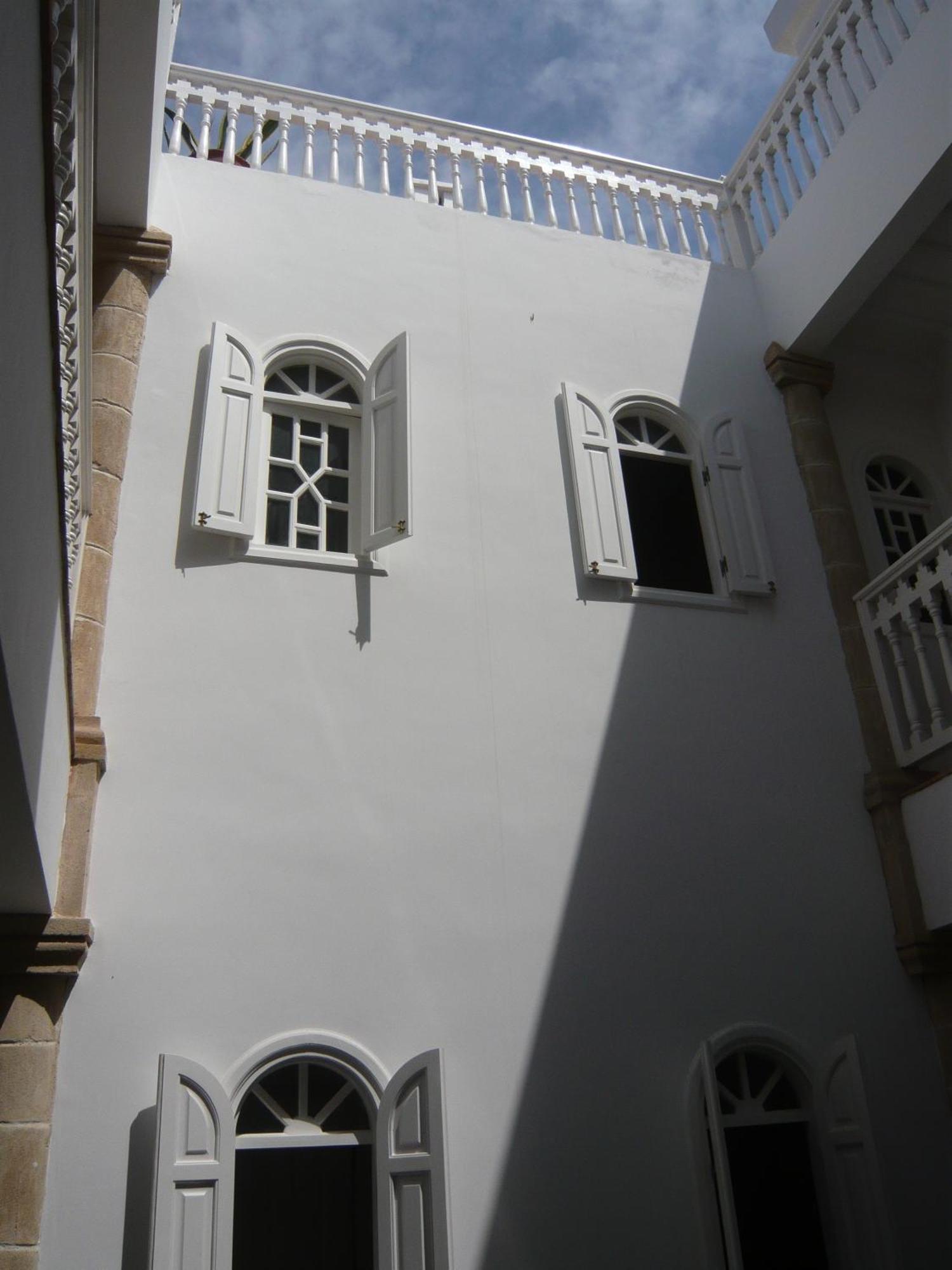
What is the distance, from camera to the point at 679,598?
21.2 feet

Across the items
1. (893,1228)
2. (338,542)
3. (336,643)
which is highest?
(338,542)

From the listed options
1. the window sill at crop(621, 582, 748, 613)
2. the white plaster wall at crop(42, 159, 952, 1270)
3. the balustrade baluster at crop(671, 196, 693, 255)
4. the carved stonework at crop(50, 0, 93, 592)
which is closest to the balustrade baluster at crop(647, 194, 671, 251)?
the balustrade baluster at crop(671, 196, 693, 255)

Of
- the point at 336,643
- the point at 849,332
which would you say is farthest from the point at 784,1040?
the point at 849,332

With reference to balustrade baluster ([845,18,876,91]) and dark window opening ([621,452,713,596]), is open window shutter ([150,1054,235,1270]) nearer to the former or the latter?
dark window opening ([621,452,713,596])

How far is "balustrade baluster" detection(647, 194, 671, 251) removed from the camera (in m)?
8.09

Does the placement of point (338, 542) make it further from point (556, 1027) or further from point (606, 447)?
point (556, 1027)

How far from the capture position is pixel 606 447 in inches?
266

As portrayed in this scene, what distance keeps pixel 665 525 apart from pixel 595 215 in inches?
103

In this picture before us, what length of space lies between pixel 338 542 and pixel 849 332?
4.34 meters

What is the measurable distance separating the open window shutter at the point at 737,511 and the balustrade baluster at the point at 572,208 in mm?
1909

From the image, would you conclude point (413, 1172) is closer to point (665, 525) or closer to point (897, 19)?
point (665, 525)

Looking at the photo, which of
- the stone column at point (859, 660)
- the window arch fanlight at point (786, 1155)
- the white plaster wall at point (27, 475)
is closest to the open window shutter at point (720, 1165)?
the window arch fanlight at point (786, 1155)

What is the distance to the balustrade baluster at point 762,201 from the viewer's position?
802 cm

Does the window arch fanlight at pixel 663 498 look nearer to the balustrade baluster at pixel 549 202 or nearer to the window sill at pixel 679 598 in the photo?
the window sill at pixel 679 598
